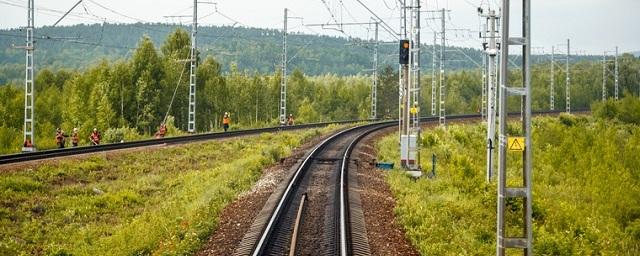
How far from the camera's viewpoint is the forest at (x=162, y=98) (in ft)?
222

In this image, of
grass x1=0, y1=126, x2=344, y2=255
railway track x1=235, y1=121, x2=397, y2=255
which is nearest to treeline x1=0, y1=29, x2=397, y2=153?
grass x1=0, y1=126, x2=344, y2=255

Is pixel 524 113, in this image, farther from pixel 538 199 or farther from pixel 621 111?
pixel 621 111

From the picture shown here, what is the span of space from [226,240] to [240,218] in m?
2.39

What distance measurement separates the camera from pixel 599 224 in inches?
964

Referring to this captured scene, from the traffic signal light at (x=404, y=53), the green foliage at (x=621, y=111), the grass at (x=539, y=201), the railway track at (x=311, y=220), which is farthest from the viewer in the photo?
the green foliage at (x=621, y=111)

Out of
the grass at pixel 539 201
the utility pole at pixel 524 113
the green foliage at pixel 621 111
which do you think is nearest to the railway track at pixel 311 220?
the grass at pixel 539 201

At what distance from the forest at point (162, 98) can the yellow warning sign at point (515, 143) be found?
1361 inches

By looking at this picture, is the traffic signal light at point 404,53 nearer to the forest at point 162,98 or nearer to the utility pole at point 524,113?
the utility pole at point 524,113

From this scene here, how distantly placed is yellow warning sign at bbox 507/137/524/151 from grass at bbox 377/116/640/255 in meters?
3.39

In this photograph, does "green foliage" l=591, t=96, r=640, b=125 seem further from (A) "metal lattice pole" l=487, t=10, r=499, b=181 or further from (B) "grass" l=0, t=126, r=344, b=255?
(A) "metal lattice pole" l=487, t=10, r=499, b=181

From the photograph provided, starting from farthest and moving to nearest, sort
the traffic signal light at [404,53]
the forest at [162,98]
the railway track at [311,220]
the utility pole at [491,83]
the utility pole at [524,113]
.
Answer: the forest at [162,98]
the traffic signal light at [404,53]
the utility pole at [491,83]
the railway track at [311,220]
the utility pole at [524,113]

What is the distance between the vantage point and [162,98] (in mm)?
70250

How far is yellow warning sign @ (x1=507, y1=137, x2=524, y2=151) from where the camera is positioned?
1167cm

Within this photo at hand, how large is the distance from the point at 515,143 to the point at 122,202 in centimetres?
1574
